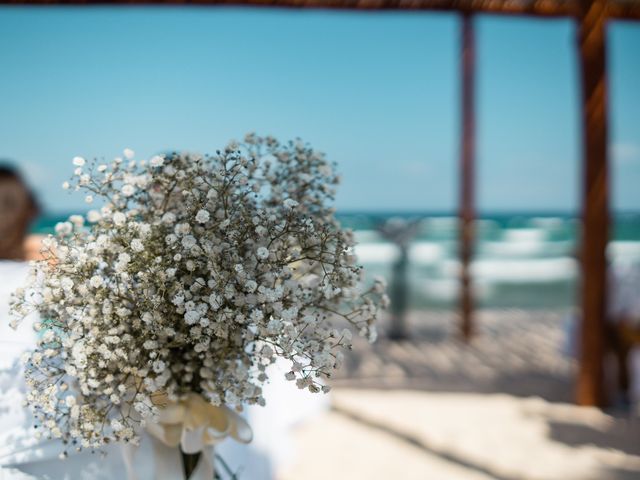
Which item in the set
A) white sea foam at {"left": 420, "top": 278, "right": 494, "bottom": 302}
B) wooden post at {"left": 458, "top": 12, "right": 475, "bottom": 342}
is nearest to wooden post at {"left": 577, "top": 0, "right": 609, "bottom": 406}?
wooden post at {"left": 458, "top": 12, "right": 475, "bottom": 342}

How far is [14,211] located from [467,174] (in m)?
3.95

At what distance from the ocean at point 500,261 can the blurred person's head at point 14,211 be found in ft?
24.2

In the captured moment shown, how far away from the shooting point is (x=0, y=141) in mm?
17812

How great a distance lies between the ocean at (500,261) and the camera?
12.2m

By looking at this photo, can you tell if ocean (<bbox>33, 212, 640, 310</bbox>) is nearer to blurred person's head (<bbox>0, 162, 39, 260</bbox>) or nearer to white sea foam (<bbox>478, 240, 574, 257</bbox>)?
white sea foam (<bbox>478, 240, 574, 257</bbox>)

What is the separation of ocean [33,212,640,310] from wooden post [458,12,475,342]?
402cm

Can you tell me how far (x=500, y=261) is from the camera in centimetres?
1488

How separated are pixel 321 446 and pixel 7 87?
60.8 feet

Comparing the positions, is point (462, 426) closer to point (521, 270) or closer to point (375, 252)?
point (375, 252)

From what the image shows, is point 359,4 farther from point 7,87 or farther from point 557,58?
point 557,58

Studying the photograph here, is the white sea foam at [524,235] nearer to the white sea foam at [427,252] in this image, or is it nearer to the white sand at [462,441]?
the white sea foam at [427,252]

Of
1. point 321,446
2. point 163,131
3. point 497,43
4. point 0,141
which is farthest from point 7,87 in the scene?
point 321,446

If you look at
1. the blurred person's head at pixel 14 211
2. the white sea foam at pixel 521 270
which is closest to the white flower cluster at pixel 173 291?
the blurred person's head at pixel 14 211

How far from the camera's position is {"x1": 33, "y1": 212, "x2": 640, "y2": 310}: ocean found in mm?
12195
